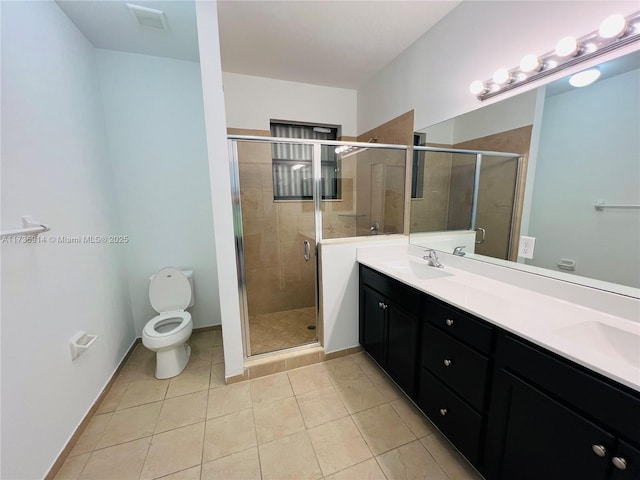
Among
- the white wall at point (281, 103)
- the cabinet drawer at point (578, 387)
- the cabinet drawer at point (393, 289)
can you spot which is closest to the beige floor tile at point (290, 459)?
the cabinet drawer at point (393, 289)

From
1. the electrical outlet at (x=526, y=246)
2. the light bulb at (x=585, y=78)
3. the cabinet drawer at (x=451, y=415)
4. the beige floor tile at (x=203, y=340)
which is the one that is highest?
the light bulb at (x=585, y=78)

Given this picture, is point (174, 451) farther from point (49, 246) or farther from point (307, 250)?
point (307, 250)

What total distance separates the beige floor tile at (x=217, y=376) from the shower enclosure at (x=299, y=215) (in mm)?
274

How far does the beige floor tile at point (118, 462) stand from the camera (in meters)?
1.27

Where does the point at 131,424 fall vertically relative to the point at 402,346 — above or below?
below

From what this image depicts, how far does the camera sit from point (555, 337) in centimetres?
90

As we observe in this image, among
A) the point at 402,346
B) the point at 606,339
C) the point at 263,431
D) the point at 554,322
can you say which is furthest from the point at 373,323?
the point at 606,339

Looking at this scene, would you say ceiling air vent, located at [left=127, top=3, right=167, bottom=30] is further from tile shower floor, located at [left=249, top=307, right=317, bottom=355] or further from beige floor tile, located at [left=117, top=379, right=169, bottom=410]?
beige floor tile, located at [left=117, top=379, right=169, bottom=410]

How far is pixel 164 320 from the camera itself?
2.13 m

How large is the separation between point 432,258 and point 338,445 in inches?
53.6

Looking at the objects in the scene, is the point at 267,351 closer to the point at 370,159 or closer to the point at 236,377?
the point at 236,377

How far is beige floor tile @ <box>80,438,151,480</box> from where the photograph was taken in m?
1.27

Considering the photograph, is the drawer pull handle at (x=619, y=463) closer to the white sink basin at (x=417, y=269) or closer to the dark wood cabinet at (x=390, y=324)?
the dark wood cabinet at (x=390, y=324)

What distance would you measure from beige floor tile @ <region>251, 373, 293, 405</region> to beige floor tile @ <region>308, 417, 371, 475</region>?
0.37 metres
